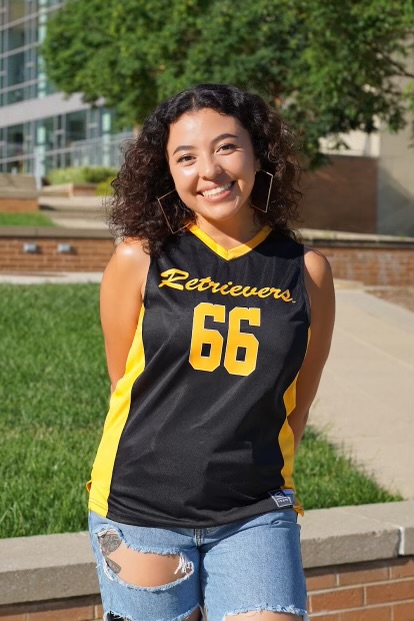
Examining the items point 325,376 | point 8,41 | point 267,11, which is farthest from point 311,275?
point 8,41

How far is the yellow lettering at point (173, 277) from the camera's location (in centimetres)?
254

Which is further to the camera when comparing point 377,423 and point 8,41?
point 8,41

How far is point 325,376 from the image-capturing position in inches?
325

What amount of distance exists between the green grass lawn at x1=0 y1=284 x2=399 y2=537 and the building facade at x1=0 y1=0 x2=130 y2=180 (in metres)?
29.8

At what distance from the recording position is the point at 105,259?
613 inches

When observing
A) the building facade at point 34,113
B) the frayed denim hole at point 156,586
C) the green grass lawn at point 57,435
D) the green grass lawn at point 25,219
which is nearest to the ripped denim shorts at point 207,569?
the frayed denim hole at point 156,586

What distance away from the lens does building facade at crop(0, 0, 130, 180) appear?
39688 millimetres

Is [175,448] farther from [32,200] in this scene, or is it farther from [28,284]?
[32,200]

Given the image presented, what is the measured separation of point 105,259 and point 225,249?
1305 centimetres

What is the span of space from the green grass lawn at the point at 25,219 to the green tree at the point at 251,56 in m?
3.15

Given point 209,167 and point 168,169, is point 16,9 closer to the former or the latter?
point 168,169

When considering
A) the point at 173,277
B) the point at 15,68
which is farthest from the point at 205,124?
the point at 15,68

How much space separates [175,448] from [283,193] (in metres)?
0.82

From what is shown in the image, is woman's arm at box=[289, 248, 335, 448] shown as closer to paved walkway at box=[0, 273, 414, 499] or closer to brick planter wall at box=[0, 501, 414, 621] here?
brick planter wall at box=[0, 501, 414, 621]
